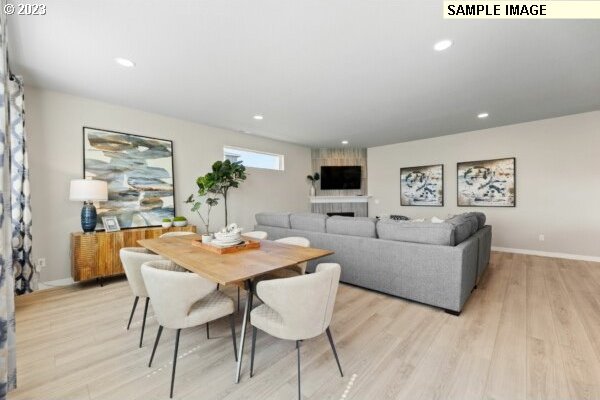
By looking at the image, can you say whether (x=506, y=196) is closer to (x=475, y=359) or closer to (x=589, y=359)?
(x=589, y=359)

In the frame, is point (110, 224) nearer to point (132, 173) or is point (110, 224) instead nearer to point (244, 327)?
point (132, 173)

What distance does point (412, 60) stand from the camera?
2.48 metres

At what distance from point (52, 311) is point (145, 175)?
81.7 inches

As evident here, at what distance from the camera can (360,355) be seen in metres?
1.80

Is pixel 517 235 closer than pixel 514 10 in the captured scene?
No

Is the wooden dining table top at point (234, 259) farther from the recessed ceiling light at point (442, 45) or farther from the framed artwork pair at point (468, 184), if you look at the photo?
the framed artwork pair at point (468, 184)

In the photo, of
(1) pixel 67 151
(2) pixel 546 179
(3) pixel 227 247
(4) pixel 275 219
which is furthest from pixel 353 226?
(2) pixel 546 179

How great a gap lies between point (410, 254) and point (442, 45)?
6.60 feet

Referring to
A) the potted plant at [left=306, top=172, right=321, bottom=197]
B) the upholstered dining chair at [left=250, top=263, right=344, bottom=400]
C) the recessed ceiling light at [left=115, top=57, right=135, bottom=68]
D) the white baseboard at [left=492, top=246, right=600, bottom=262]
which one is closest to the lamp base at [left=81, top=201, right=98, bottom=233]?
the recessed ceiling light at [left=115, top=57, right=135, bottom=68]

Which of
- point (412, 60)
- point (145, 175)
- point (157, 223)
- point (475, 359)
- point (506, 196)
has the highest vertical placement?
point (412, 60)

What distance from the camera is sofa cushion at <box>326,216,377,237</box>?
2.91 m

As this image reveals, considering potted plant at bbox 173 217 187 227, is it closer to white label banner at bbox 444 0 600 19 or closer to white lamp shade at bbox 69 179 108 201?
white lamp shade at bbox 69 179 108 201

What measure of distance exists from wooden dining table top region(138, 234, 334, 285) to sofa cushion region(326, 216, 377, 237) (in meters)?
1.08

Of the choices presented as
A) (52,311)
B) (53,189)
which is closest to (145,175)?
(53,189)
